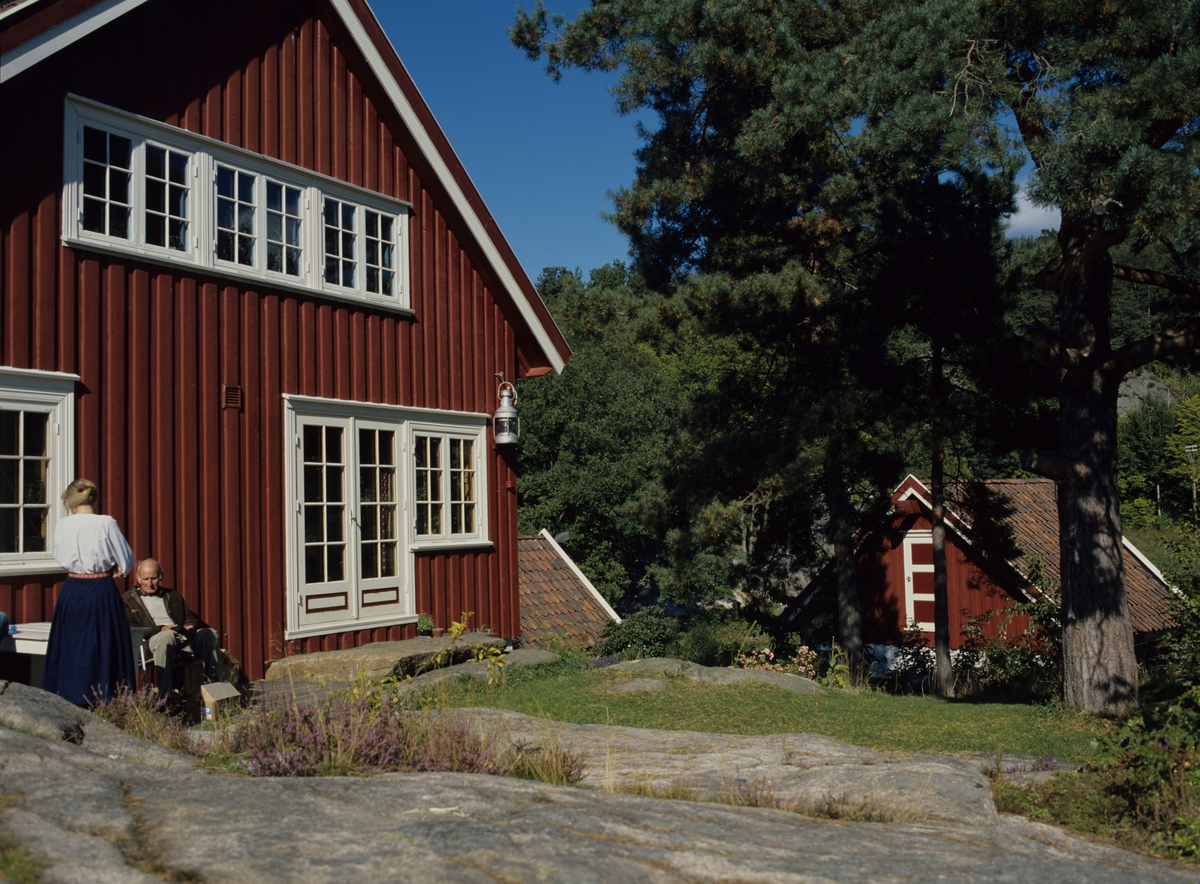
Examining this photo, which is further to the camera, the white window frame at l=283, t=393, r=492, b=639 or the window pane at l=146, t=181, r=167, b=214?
the white window frame at l=283, t=393, r=492, b=639

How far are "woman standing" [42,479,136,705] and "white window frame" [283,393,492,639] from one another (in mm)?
3899

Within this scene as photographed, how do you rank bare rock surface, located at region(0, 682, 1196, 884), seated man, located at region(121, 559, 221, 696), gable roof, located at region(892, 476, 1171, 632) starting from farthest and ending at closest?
gable roof, located at region(892, 476, 1171, 632), seated man, located at region(121, 559, 221, 696), bare rock surface, located at region(0, 682, 1196, 884)

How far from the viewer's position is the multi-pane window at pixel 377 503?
39.4ft

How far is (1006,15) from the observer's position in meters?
10.5

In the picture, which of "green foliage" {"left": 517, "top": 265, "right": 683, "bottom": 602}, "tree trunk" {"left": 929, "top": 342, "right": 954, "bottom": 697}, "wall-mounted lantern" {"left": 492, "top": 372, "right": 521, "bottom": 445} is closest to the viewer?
"wall-mounted lantern" {"left": 492, "top": 372, "right": 521, "bottom": 445}

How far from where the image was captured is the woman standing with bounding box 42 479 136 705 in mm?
6957

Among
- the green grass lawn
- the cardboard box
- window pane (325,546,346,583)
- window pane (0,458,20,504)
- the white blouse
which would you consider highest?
window pane (0,458,20,504)

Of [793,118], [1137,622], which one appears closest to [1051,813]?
[793,118]

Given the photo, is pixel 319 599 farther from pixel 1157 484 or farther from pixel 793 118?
pixel 1157 484

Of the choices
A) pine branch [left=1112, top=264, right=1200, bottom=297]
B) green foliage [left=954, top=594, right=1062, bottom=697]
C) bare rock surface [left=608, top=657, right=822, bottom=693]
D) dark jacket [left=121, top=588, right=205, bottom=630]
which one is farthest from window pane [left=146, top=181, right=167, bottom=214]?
green foliage [left=954, top=594, right=1062, bottom=697]

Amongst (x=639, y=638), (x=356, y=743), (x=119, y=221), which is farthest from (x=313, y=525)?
(x=356, y=743)

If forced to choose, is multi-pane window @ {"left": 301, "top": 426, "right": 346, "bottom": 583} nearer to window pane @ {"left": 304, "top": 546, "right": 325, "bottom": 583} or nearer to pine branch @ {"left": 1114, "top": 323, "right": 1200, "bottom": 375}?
window pane @ {"left": 304, "top": 546, "right": 325, "bottom": 583}

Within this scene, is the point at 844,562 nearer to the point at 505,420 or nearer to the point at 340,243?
the point at 505,420

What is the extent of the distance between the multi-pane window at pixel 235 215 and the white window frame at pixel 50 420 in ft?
7.43
